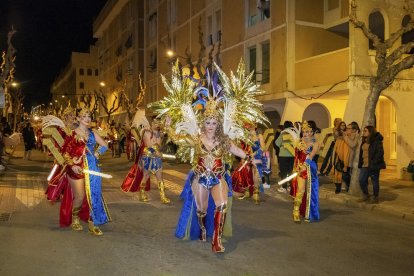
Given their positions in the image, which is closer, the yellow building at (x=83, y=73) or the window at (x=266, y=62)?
the window at (x=266, y=62)

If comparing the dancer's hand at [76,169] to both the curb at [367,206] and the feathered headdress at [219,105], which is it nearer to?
the feathered headdress at [219,105]

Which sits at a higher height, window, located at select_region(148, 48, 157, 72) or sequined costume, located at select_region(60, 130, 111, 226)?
window, located at select_region(148, 48, 157, 72)

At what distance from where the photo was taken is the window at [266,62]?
69.2ft

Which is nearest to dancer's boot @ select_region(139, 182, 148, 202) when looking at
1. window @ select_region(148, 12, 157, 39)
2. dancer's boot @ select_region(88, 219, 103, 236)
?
dancer's boot @ select_region(88, 219, 103, 236)

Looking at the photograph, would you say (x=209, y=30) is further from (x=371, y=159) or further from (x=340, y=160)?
(x=371, y=159)

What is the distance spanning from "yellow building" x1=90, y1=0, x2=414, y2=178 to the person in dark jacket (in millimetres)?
4011

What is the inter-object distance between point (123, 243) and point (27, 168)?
13373 mm

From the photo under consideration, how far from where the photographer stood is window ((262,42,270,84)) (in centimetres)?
2109

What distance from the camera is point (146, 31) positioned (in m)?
40.4

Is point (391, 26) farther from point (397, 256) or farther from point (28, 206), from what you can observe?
point (28, 206)

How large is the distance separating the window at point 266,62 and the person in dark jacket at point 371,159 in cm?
1075

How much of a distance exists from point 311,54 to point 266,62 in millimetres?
Result: 2393

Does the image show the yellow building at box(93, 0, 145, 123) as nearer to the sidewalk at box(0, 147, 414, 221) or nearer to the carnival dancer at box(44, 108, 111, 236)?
the sidewalk at box(0, 147, 414, 221)

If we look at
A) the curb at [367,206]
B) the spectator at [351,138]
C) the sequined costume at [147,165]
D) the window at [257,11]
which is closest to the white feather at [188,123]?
the sequined costume at [147,165]
